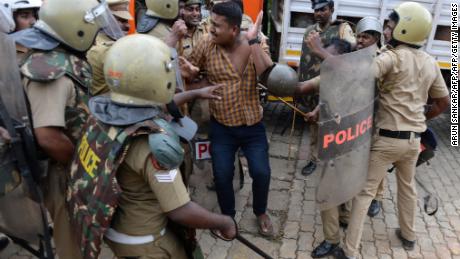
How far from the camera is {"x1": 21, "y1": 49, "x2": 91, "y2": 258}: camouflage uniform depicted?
7.04 feet

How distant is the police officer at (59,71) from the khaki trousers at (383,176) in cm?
217

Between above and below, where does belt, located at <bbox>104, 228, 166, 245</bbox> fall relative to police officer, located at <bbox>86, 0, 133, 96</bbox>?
below

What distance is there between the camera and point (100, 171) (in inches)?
72.1

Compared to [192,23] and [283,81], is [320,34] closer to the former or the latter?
[192,23]

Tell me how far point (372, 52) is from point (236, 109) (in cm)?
117

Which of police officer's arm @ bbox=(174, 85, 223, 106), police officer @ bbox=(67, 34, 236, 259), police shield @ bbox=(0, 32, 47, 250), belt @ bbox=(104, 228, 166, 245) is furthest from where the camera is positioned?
police officer's arm @ bbox=(174, 85, 223, 106)

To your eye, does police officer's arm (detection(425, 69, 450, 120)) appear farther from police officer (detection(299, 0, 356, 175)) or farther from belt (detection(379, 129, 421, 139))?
police officer (detection(299, 0, 356, 175))

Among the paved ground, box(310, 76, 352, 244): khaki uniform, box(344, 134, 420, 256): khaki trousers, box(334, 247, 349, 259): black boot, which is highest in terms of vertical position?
box(344, 134, 420, 256): khaki trousers

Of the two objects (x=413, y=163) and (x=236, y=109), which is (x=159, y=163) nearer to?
(x=236, y=109)

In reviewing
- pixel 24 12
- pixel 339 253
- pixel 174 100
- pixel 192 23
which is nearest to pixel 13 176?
pixel 174 100

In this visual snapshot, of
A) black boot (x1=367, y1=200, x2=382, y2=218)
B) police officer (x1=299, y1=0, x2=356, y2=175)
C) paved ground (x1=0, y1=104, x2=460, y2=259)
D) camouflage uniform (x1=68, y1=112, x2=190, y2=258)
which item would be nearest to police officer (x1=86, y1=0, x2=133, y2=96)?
camouflage uniform (x1=68, y1=112, x2=190, y2=258)

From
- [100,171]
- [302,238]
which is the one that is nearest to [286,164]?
[302,238]

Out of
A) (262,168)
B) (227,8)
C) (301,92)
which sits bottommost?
(262,168)

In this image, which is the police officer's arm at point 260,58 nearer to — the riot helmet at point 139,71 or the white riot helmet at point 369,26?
the white riot helmet at point 369,26
